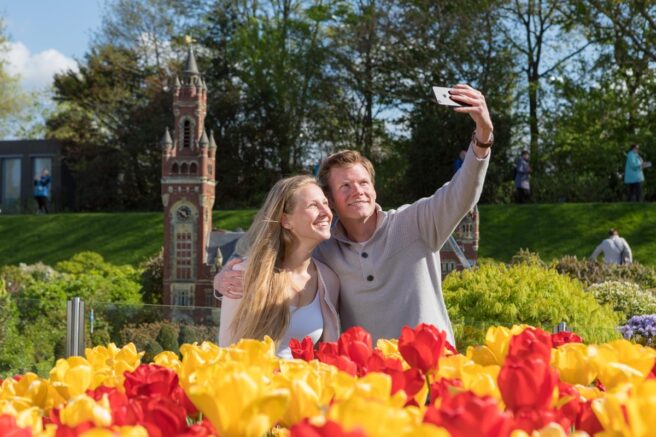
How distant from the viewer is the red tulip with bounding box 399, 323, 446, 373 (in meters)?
2.12

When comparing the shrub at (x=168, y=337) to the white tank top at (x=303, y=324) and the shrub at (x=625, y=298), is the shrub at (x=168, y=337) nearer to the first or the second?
the white tank top at (x=303, y=324)

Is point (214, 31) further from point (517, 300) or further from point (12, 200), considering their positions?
point (517, 300)

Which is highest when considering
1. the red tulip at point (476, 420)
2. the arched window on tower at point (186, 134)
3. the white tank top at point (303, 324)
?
the arched window on tower at point (186, 134)

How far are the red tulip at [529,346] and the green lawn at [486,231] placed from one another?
22.1 m

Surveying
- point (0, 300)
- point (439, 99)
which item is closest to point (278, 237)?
point (439, 99)

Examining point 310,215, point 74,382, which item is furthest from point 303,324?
point 74,382

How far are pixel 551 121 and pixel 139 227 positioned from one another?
14.3 metres

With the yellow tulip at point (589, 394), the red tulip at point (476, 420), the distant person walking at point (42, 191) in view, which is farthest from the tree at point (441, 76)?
the red tulip at point (476, 420)

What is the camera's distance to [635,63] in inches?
1177

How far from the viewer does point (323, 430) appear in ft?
3.96

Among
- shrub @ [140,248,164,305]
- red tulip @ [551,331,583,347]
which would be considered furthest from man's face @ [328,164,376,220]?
shrub @ [140,248,164,305]

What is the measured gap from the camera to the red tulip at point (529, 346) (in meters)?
1.93

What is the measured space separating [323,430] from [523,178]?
2738cm

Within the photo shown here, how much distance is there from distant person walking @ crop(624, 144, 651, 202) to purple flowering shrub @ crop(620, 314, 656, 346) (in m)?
15.9
